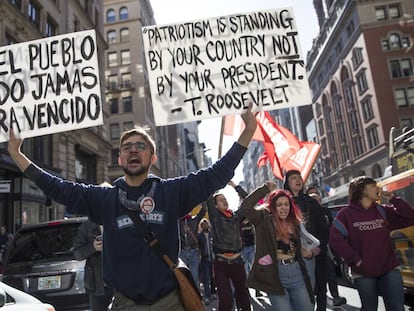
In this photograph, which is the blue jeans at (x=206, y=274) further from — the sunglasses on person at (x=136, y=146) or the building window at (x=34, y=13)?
the building window at (x=34, y=13)

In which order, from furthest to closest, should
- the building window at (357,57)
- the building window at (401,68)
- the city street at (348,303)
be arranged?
the building window at (357,57) → the building window at (401,68) → the city street at (348,303)

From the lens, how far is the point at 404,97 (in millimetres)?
43438

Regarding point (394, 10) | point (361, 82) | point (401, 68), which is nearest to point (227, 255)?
point (401, 68)

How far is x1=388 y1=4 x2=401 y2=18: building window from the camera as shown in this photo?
151ft

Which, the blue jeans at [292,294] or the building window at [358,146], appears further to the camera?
the building window at [358,146]

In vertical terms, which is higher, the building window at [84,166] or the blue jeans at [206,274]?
the building window at [84,166]

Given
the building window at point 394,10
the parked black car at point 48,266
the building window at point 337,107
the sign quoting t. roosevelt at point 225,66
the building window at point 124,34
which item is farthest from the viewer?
the building window at point 337,107

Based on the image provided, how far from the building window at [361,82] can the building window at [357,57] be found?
1.19 meters

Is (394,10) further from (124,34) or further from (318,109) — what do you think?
(124,34)

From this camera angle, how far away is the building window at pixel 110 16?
2061 inches

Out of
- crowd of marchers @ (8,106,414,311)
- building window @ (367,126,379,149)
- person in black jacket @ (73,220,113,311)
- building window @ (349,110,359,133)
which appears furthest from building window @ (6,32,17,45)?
building window @ (349,110,359,133)

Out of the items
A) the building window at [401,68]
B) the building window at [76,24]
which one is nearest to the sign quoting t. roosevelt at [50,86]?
the building window at [76,24]

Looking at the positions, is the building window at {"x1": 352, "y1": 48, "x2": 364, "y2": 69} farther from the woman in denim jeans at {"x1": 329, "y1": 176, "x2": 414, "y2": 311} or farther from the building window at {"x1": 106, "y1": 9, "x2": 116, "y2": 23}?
the woman in denim jeans at {"x1": 329, "y1": 176, "x2": 414, "y2": 311}

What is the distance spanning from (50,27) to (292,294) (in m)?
22.8
